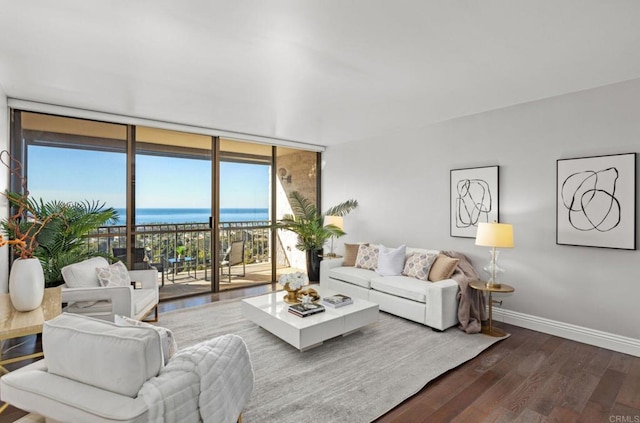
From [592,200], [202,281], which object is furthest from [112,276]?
[592,200]

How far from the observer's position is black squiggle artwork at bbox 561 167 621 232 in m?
3.11

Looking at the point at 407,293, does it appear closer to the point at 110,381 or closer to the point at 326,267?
the point at 326,267

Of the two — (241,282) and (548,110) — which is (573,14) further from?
(241,282)

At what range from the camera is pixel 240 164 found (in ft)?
18.4

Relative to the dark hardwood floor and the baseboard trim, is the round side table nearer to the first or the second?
the dark hardwood floor

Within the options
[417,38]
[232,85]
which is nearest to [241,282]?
[232,85]

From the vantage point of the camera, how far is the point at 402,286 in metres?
3.90

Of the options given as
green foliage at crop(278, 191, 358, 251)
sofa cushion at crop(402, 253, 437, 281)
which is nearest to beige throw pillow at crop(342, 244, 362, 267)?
green foliage at crop(278, 191, 358, 251)

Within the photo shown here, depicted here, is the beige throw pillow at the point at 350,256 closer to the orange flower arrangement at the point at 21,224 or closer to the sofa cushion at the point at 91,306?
the sofa cushion at the point at 91,306

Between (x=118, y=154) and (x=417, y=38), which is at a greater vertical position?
(x=417, y=38)

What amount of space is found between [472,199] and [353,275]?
193 cm

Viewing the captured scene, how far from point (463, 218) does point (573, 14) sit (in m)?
2.69

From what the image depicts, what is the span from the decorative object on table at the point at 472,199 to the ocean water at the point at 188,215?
3.31m

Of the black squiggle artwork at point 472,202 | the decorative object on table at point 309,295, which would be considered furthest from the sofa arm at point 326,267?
the black squiggle artwork at point 472,202
